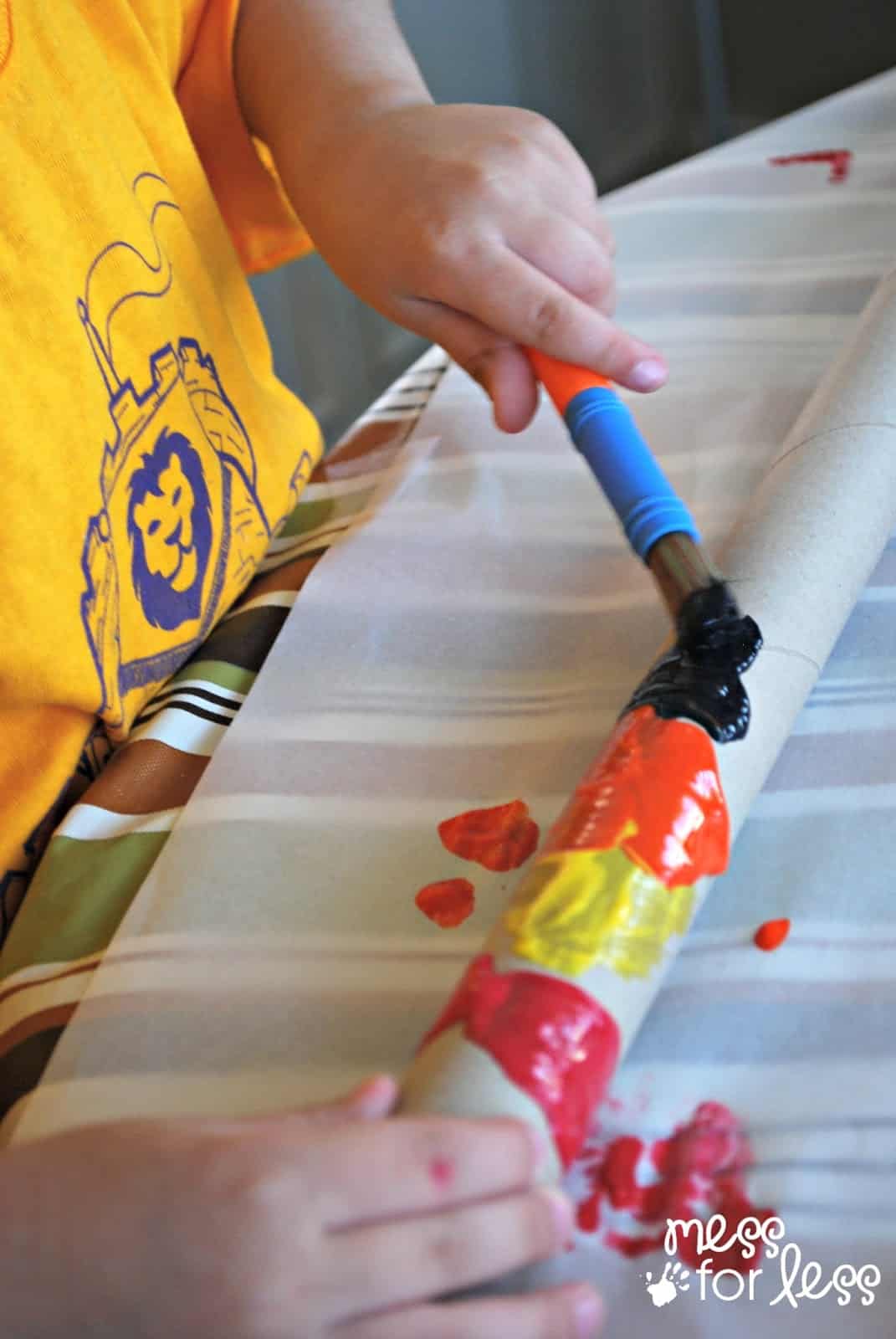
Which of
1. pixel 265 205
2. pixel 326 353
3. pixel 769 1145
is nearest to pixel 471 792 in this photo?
pixel 769 1145

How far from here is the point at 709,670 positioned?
39cm

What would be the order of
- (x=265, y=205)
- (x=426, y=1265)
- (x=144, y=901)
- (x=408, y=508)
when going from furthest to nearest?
(x=265, y=205)
(x=408, y=508)
(x=144, y=901)
(x=426, y=1265)

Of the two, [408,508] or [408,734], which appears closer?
[408,734]

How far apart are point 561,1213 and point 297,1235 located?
0.06 metres

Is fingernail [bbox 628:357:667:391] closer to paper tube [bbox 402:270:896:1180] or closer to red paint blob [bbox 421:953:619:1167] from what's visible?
paper tube [bbox 402:270:896:1180]

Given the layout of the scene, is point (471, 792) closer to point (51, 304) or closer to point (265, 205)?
point (51, 304)

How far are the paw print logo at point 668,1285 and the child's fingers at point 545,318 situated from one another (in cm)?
30

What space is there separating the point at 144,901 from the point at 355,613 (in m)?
0.14

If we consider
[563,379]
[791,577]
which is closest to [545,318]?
[563,379]

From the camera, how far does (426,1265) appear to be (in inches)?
11.2

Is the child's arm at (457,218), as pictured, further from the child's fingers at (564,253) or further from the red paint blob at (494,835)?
the red paint blob at (494,835)

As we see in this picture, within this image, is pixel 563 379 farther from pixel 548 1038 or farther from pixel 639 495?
pixel 548 1038

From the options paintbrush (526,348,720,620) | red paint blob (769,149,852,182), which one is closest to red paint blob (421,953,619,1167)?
paintbrush (526,348,720,620)

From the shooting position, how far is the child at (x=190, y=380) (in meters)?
0.29
